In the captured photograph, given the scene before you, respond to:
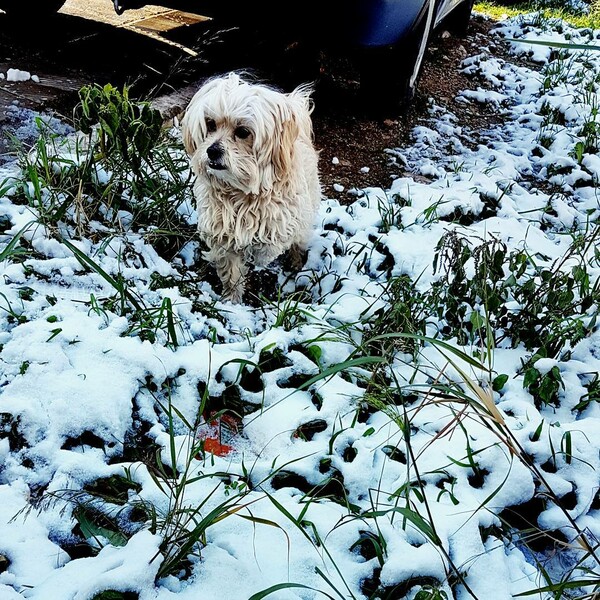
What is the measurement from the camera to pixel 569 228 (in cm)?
359

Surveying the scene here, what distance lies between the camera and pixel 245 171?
8.52 ft

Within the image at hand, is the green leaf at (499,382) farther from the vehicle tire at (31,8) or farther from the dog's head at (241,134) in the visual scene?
the vehicle tire at (31,8)

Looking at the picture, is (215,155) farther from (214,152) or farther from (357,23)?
(357,23)

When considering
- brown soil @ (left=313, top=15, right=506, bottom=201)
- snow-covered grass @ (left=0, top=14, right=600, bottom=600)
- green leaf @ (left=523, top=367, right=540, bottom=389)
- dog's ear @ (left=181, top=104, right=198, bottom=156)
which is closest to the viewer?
snow-covered grass @ (left=0, top=14, right=600, bottom=600)

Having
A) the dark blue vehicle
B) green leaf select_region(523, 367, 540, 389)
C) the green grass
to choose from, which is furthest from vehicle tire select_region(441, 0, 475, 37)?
green leaf select_region(523, 367, 540, 389)

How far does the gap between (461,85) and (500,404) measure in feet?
14.9

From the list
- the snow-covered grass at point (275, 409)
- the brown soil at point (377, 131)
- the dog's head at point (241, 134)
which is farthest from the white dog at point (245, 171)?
the brown soil at point (377, 131)

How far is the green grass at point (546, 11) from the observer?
8484mm

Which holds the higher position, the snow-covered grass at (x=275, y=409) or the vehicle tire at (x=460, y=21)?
the vehicle tire at (x=460, y=21)

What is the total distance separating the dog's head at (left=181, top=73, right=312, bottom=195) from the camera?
8.34ft

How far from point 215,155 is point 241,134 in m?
0.20

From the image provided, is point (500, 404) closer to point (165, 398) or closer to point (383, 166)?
point (165, 398)

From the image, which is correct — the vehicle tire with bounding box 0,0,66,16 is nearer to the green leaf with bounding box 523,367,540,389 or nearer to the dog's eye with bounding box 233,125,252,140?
the dog's eye with bounding box 233,125,252,140

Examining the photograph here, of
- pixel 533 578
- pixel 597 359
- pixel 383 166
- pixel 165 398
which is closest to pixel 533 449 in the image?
pixel 533 578
